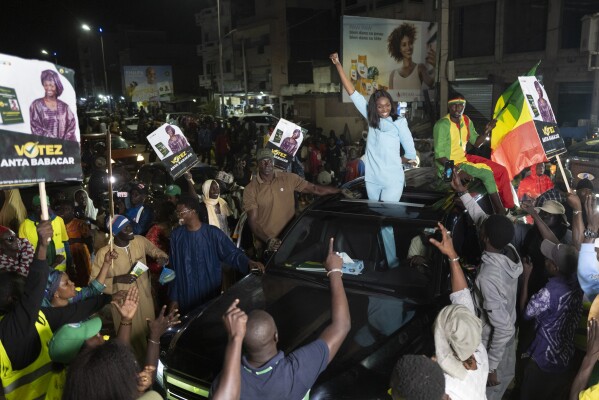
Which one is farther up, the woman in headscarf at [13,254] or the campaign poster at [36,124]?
the campaign poster at [36,124]

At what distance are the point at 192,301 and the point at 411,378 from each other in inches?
125

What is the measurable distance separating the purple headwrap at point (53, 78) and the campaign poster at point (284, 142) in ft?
13.4

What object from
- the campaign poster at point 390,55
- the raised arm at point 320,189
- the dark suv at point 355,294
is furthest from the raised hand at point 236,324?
the campaign poster at point 390,55

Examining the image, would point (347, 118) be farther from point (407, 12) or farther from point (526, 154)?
point (526, 154)

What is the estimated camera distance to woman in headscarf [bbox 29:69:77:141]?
3.35 metres

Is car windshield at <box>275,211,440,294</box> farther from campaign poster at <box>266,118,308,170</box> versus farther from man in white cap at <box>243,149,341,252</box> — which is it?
campaign poster at <box>266,118,308,170</box>

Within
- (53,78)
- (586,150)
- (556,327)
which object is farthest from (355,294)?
(586,150)

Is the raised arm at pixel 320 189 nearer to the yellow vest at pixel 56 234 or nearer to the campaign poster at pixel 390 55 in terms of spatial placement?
the yellow vest at pixel 56 234

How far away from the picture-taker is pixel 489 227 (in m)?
3.60

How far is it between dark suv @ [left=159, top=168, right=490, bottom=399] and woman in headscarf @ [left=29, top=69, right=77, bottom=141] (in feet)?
5.97

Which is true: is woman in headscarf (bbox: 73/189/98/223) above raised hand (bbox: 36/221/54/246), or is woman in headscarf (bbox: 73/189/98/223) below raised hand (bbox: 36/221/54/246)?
below

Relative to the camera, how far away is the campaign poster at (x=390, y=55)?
16.5m

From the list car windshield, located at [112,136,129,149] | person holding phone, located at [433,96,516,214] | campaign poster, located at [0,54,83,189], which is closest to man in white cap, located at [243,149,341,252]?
person holding phone, located at [433,96,516,214]

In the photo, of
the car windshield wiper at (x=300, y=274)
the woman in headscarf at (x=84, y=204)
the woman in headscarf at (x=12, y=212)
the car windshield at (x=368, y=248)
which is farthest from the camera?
the woman in headscarf at (x=84, y=204)
